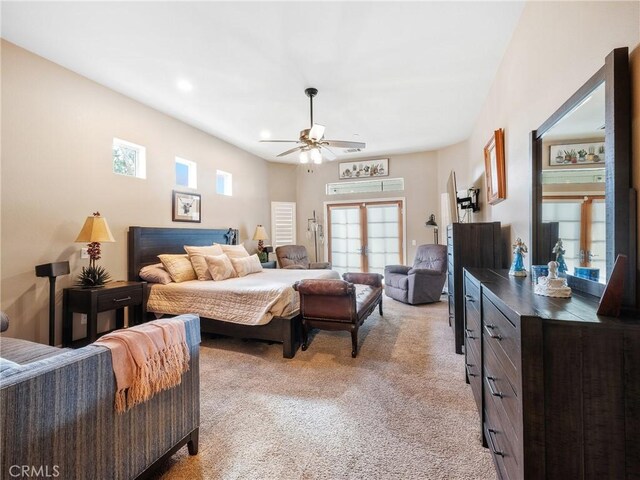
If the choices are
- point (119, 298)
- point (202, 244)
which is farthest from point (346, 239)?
point (119, 298)

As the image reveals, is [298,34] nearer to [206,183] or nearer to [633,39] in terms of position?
[633,39]

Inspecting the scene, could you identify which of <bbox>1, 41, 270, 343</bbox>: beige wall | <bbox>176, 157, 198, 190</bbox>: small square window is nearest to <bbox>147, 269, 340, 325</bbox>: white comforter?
<bbox>1, 41, 270, 343</bbox>: beige wall

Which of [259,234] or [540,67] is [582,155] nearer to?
[540,67]

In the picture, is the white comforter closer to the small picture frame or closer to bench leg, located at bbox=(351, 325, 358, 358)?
bench leg, located at bbox=(351, 325, 358, 358)

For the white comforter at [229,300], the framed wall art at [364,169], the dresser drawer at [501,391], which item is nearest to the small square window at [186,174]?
the white comforter at [229,300]

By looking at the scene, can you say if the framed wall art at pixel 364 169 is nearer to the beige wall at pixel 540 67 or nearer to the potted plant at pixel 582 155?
the beige wall at pixel 540 67

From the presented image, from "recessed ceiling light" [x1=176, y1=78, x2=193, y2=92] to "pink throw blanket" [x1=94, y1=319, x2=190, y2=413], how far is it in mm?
3081

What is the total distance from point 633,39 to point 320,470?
252 centimetres

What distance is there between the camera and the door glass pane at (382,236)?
689 cm

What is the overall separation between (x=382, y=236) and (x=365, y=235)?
419 millimetres

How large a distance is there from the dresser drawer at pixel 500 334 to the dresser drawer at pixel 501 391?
7 cm

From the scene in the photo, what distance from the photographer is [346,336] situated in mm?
3715

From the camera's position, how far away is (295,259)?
21.7ft

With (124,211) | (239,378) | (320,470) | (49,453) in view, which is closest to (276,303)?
(239,378)
